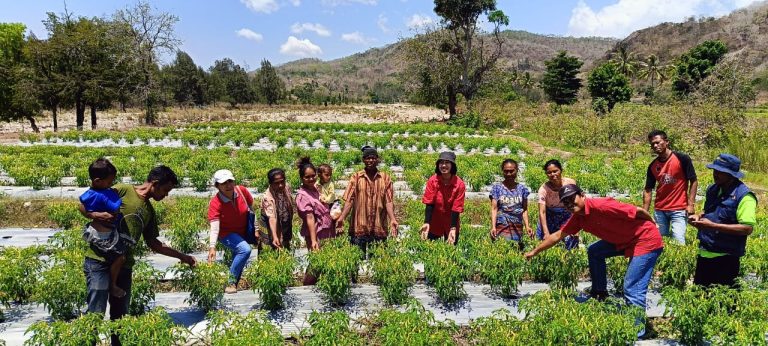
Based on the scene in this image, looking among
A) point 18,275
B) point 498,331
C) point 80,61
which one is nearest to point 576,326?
point 498,331

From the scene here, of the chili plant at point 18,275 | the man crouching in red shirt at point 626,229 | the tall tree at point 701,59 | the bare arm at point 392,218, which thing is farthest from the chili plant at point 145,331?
the tall tree at point 701,59

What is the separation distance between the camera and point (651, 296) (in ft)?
17.2

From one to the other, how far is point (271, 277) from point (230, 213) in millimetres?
1040

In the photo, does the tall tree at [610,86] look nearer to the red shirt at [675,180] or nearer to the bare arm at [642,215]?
the red shirt at [675,180]

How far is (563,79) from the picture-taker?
58.3 m

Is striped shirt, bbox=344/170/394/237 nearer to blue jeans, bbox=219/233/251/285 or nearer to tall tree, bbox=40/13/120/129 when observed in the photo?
blue jeans, bbox=219/233/251/285

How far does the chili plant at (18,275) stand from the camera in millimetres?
4480

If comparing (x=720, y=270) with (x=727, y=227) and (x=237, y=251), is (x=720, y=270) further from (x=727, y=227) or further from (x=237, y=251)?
(x=237, y=251)

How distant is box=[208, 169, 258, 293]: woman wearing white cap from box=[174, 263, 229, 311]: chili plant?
32 centimetres

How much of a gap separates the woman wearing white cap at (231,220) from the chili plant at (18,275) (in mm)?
1793

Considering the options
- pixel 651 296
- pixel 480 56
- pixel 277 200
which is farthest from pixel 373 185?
pixel 480 56

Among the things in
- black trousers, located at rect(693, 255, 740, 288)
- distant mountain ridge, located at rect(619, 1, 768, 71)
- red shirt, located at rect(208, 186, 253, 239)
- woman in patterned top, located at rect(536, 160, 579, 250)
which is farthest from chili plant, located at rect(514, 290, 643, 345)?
distant mountain ridge, located at rect(619, 1, 768, 71)

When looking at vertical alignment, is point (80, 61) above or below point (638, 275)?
above

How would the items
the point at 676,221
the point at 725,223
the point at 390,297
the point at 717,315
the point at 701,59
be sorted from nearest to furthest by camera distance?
the point at 717,315 < the point at 725,223 < the point at 390,297 < the point at 676,221 < the point at 701,59
